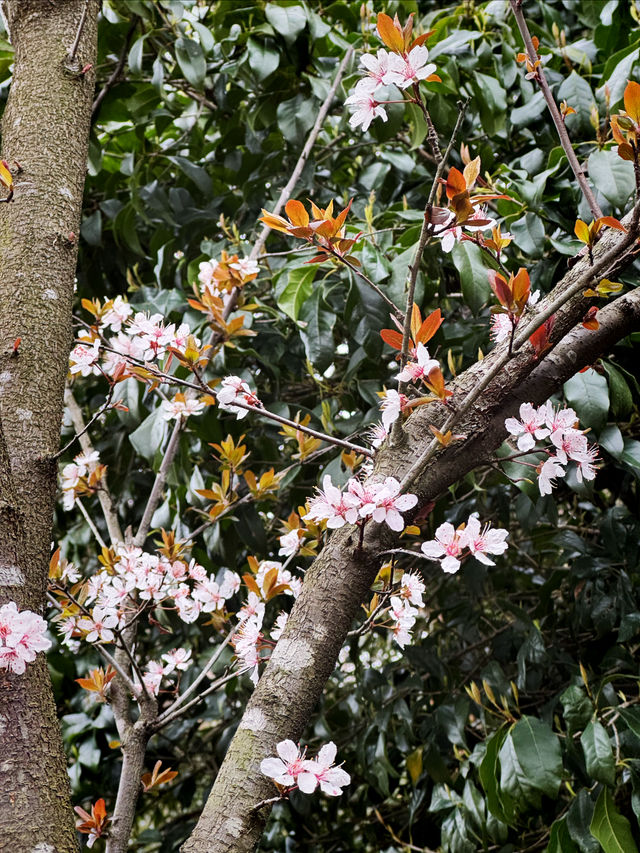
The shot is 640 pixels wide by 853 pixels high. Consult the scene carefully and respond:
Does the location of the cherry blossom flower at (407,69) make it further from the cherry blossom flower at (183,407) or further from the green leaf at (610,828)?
the green leaf at (610,828)

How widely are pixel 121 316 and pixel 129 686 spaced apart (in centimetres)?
44

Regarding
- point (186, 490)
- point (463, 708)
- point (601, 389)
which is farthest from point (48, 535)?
point (463, 708)

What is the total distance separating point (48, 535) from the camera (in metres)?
0.65

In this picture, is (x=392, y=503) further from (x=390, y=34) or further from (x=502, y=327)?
(x=390, y=34)

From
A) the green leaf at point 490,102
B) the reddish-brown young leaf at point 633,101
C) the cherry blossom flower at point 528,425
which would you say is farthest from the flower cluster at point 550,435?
the green leaf at point 490,102

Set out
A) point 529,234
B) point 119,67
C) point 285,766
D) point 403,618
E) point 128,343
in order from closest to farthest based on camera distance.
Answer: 1. point 285,766
2. point 403,618
3. point 128,343
4. point 529,234
5. point 119,67

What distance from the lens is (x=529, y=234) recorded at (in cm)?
101

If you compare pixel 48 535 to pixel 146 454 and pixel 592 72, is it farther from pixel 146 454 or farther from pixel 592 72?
pixel 592 72

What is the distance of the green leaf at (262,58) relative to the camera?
1155mm

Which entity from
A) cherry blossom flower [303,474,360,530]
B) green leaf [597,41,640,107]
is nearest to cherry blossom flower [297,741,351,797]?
cherry blossom flower [303,474,360,530]

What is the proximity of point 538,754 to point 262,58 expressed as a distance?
1.07 metres

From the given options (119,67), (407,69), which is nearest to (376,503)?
(407,69)

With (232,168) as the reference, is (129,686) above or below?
below

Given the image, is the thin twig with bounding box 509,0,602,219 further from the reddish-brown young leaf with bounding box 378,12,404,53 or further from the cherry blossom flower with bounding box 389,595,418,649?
the cherry blossom flower with bounding box 389,595,418,649
